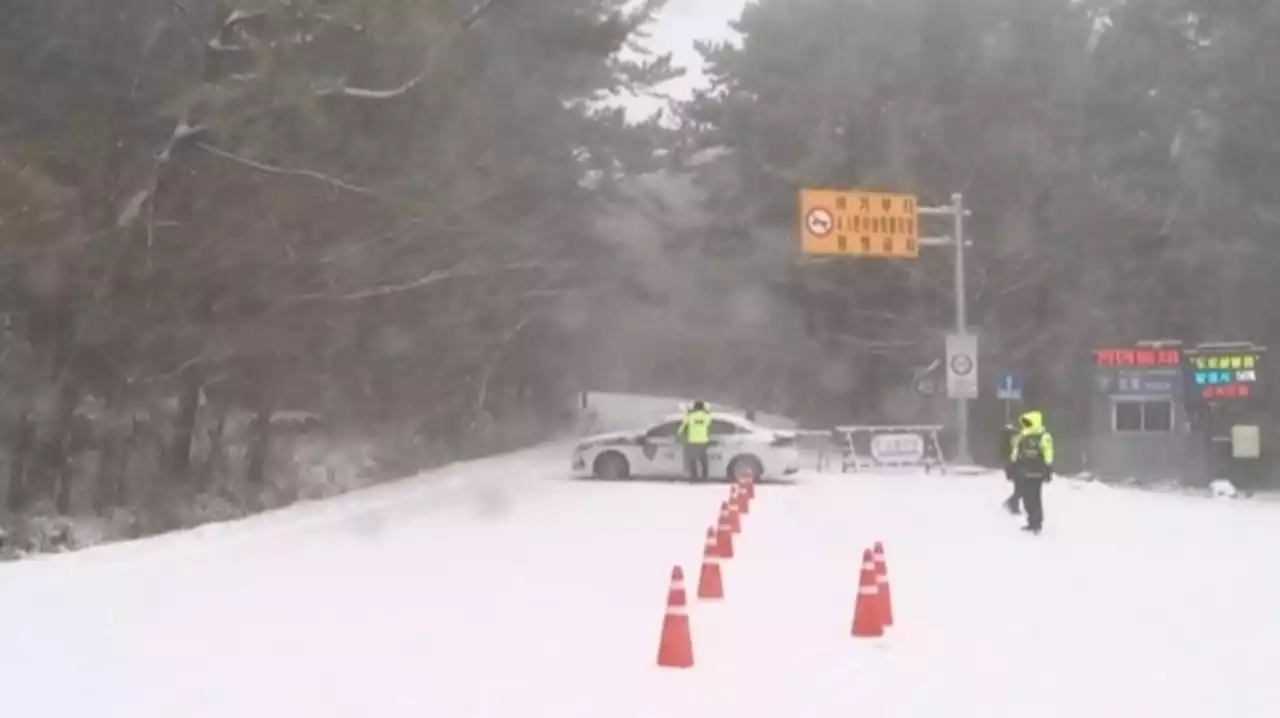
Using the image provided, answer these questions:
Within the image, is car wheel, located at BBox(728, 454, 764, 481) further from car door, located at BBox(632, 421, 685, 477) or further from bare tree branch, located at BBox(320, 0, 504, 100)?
bare tree branch, located at BBox(320, 0, 504, 100)

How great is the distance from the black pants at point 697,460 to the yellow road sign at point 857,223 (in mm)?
7704

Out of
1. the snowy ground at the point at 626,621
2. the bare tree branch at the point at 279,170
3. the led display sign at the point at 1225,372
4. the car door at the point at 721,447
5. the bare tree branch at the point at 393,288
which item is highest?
the bare tree branch at the point at 279,170

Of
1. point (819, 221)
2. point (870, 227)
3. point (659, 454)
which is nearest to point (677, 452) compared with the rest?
point (659, 454)

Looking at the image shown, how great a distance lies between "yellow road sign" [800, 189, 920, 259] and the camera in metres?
35.8

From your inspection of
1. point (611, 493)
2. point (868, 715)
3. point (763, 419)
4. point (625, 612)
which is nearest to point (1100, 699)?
point (868, 715)

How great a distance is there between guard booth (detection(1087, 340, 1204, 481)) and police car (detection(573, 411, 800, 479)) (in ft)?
35.4

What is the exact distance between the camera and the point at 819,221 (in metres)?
35.9

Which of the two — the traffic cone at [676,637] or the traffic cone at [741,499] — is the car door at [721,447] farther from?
the traffic cone at [676,637]

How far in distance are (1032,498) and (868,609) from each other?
28.5 ft

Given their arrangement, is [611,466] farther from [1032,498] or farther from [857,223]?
[1032,498]

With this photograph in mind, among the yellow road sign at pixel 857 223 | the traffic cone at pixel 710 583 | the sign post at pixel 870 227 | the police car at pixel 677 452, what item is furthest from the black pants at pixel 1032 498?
the yellow road sign at pixel 857 223

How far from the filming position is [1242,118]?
147 ft

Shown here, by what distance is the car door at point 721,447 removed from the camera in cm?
3016

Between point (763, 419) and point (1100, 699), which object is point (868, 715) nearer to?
point (1100, 699)
